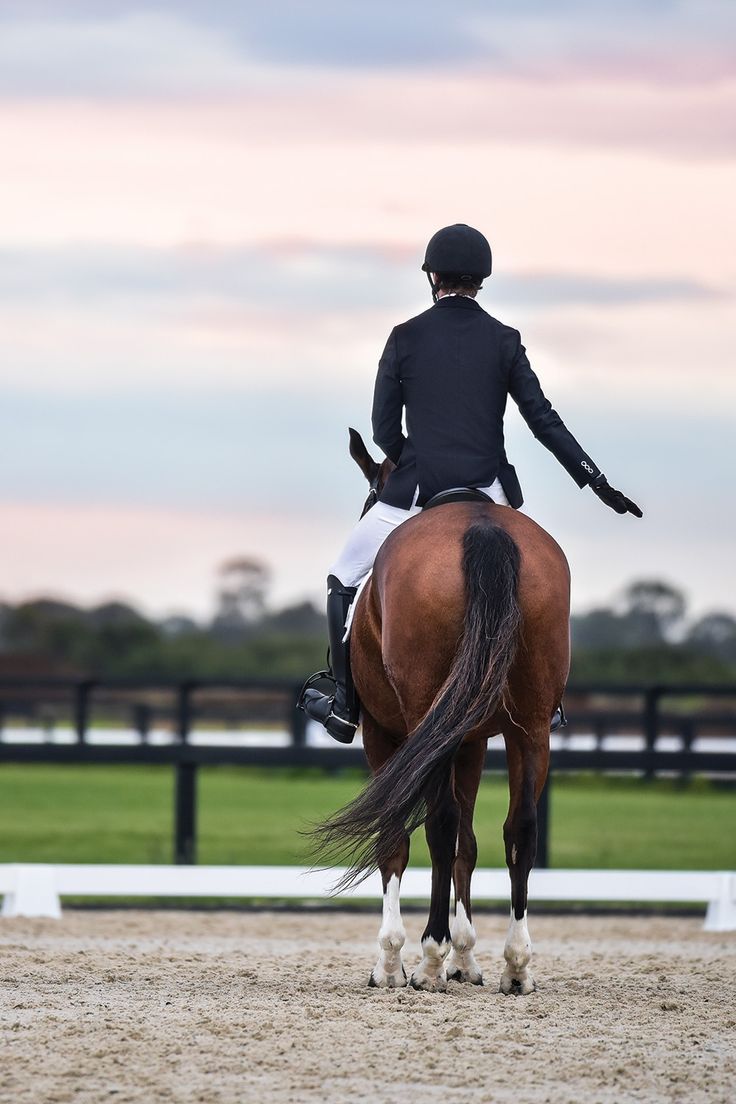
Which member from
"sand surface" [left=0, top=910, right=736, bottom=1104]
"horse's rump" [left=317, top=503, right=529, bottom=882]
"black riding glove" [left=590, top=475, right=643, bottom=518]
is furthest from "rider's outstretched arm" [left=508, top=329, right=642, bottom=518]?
"sand surface" [left=0, top=910, right=736, bottom=1104]

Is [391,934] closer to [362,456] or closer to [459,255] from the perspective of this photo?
[362,456]

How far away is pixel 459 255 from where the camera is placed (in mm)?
6109

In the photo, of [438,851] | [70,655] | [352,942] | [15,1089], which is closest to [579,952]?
[352,942]

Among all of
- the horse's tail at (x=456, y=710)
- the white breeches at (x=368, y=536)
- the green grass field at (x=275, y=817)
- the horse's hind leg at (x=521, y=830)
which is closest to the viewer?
the horse's tail at (x=456, y=710)

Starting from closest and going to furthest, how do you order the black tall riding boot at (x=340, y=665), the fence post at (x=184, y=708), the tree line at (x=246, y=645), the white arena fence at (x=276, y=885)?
the black tall riding boot at (x=340, y=665) < the white arena fence at (x=276, y=885) < the fence post at (x=184, y=708) < the tree line at (x=246, y=645)

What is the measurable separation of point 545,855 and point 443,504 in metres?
4.48

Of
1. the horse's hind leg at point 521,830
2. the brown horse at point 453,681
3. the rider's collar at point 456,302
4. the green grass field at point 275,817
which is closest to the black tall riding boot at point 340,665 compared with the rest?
the brown horse at point 453,681

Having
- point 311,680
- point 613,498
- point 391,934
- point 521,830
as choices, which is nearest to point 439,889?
point 391,934

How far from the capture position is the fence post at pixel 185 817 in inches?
383

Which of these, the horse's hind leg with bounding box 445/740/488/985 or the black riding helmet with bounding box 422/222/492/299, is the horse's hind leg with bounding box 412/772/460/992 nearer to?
the horse's hind leg with bounding box 445/740/488/985

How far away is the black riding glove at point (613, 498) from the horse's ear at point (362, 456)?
39.5 inches

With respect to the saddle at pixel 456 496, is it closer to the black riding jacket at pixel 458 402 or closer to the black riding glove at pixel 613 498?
the black riding jacket at pixel 458 402

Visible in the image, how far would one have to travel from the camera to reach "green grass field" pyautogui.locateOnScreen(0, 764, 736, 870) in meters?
12.4

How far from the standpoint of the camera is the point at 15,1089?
3998 millimetres
